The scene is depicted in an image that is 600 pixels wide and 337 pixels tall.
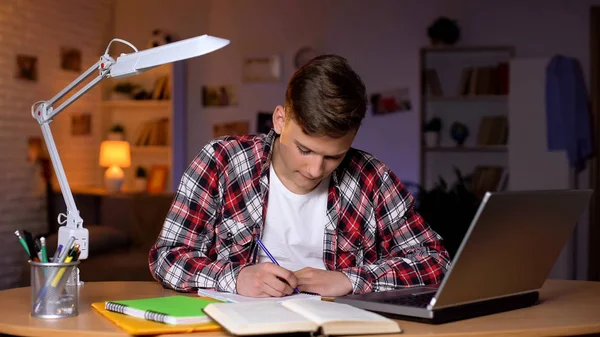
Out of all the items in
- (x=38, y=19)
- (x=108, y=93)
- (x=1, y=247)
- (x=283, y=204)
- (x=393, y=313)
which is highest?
(x=38, y=19)

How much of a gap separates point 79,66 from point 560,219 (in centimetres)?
509

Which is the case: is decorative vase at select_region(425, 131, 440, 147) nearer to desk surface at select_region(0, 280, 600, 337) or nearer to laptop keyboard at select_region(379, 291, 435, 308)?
desk surface at select_region(0, 280, 600, 337)

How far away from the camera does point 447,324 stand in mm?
1585

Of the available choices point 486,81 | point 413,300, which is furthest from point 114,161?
point 413,300

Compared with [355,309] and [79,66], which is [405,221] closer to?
[355,309]

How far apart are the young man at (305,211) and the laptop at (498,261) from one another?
0.28 metres

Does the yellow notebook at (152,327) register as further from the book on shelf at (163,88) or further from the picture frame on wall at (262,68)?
the picture frame on wall at (262,68)

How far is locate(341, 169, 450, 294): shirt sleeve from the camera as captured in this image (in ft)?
6.56

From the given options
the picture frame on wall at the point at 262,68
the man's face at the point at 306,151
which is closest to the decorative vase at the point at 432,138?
the picture frame on wall at the point at 262,68

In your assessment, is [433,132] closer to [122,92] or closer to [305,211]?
[122,92]

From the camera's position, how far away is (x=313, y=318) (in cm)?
145

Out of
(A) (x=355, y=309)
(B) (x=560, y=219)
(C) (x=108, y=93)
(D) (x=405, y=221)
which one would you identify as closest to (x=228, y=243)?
(D) (x=405, y=221)

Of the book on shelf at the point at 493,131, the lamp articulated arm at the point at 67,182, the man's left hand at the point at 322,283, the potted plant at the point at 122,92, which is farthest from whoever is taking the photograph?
the potted plant at the point at 122,92

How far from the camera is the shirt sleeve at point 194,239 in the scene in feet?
6.42
